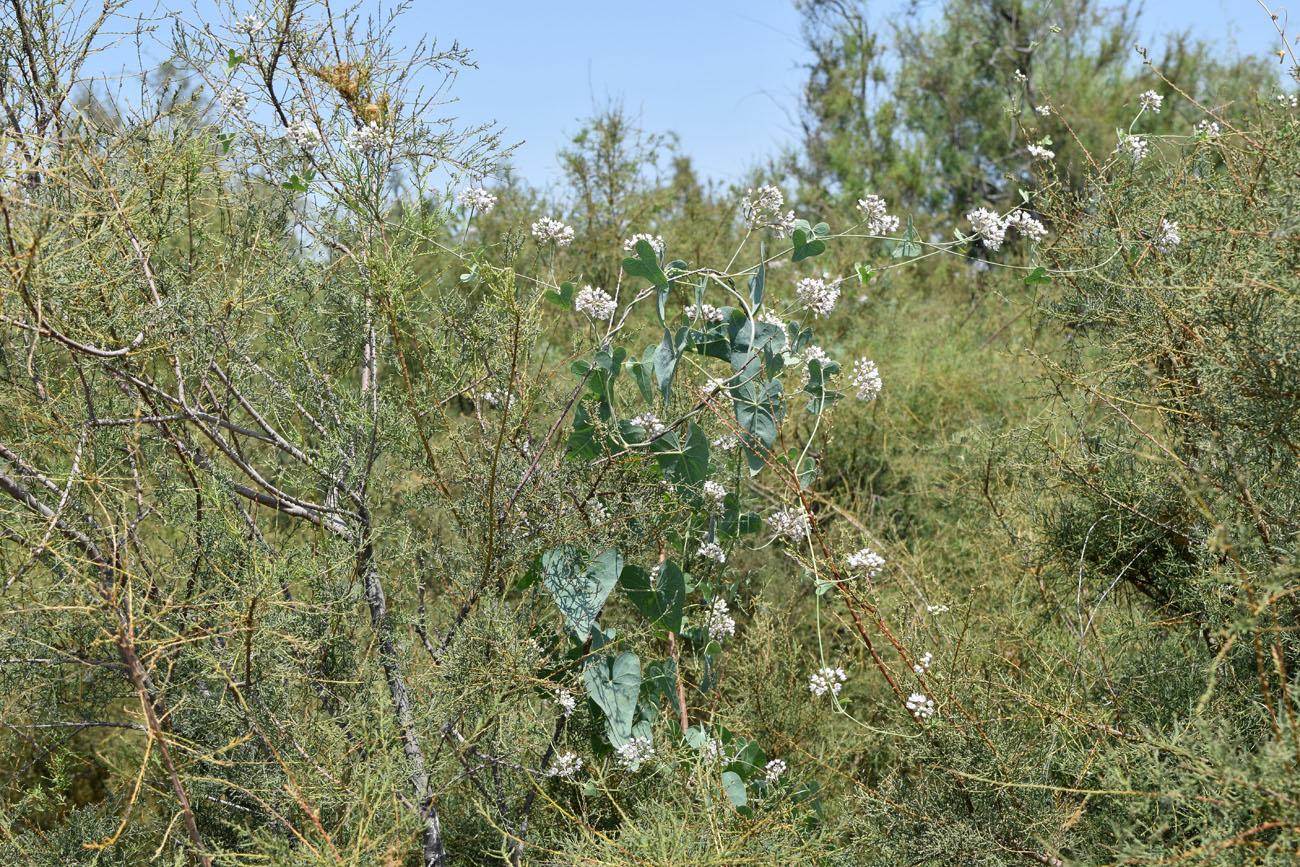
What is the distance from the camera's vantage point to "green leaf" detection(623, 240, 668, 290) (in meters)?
1.64

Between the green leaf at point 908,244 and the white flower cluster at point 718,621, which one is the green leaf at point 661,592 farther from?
the green leaf at point 908,244

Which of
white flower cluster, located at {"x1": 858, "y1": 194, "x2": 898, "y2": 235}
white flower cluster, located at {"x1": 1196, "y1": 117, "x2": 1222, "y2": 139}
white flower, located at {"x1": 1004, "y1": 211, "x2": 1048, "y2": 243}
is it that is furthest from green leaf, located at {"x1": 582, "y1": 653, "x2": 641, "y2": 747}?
white flower cluster, located at {"x1": 1196, "y1": 117, "x2": 1222, "y2": 139}

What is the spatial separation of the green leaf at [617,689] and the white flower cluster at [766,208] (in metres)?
0.92

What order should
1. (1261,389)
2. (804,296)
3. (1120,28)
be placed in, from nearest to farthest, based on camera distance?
(1261,389) → (804,296) → (1120,28)

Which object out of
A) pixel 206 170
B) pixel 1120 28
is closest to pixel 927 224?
pixel 1120 28

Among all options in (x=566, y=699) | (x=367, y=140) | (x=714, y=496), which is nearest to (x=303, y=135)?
(x=367, y=140)

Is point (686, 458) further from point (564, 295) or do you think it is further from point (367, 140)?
point (367, 140)

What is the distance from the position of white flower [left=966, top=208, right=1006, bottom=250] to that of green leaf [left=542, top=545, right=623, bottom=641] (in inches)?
38.5

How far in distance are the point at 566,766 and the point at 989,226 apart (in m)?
1.37

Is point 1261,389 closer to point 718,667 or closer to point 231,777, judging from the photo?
point 718,667

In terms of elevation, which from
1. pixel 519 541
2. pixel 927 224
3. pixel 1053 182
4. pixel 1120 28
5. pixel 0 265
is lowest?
pixel 519 541

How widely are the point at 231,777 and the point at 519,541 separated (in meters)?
0.71

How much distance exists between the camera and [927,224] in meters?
8.05

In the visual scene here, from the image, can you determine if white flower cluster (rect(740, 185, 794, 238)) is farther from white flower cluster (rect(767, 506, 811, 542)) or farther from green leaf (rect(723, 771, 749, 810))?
green leaf (rect(723, 771, 749, 810))
